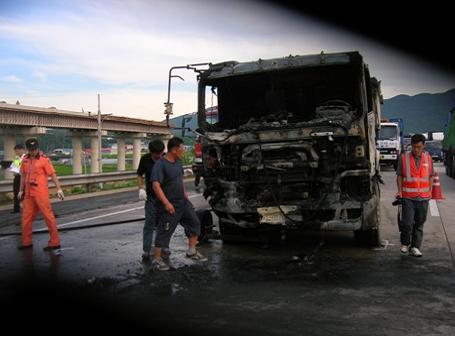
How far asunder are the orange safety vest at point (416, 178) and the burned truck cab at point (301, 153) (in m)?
0.44

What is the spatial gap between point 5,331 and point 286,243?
15.9 feet

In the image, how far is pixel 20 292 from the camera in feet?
17.8

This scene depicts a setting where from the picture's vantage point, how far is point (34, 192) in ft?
26.1

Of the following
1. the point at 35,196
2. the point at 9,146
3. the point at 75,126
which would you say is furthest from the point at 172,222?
the point at 75,126

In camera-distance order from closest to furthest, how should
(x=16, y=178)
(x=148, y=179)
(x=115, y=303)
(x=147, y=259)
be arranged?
1. (x=115, y=303)
2. (x=147, y=259)
3. (x=148, y=179)
4. (x=16, y=178)

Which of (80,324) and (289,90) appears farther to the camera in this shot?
(289,90)

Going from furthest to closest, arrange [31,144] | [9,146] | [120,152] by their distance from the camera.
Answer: [120,152], [9,146], [31,144]

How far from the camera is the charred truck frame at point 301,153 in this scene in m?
7.00

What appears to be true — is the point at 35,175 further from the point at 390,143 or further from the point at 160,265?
the point at 390,143

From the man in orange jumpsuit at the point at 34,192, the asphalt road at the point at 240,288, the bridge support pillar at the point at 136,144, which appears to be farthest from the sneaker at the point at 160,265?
the bridge support pillar at the point at 136,144

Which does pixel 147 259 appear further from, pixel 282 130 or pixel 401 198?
pixel 401 198

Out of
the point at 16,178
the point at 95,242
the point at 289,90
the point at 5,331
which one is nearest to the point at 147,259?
the point at 95,242

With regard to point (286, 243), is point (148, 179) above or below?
above

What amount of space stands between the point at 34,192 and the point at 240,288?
402cm
